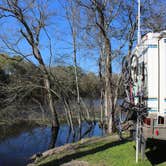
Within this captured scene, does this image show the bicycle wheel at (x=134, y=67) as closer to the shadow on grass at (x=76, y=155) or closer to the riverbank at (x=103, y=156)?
the riverbank at (x=103, y=156)

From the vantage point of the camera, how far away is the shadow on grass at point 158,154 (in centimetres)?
936

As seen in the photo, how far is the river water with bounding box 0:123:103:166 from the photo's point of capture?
52.9 feet

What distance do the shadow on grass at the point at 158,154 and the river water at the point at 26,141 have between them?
19.6 ft

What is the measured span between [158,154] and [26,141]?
42.4ft

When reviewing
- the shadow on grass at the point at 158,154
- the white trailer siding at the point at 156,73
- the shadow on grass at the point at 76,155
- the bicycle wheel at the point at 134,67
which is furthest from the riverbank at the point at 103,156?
the bicycle wheel at the point at 134,67

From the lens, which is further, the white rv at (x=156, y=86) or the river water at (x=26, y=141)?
the river water at (x=26, y=141)

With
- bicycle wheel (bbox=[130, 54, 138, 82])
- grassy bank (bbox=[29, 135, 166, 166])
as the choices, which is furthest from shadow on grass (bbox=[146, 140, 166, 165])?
bicycle wheel (bbox=[130, 54, 138, 82])

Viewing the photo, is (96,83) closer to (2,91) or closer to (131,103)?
(2,91)

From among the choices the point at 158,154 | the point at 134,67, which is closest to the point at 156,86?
the point at 134,67

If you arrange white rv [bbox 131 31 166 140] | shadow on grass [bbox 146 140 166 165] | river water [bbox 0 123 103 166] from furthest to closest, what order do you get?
river water [bbox 0 123 103 166]
shadow on grass [bbox 146 140 166 165]
white rv [bbox 131 31 166 140]

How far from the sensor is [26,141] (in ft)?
71.3

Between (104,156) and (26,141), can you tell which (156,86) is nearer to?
(104,156)

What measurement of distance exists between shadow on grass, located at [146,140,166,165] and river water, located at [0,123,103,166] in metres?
5.98

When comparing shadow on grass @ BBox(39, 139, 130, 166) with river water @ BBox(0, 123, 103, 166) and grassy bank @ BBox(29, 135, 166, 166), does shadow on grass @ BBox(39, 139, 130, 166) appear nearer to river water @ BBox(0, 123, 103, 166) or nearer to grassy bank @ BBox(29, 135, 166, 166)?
grassy bank @ BBox(29, 135, 166, 166)
